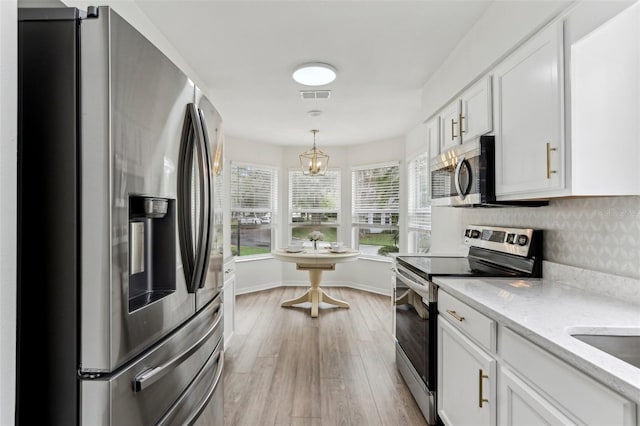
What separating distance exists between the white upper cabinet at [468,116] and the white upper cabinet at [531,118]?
88 millimetres

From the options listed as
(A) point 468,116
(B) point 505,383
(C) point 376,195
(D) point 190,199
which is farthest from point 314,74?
(C) point 376,195

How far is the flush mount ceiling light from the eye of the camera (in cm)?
262

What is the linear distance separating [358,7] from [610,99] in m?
1.32

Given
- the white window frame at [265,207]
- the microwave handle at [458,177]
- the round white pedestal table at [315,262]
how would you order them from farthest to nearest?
the white window frame at [265,207] → the round white pedestal table at [315,262] → the microwave handle at [458,177]

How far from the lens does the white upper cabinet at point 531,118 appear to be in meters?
1.41

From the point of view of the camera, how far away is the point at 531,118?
5.14 ft

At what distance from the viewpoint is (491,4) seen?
1875 millimetres

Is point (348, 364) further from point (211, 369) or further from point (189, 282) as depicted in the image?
point (189, 282)

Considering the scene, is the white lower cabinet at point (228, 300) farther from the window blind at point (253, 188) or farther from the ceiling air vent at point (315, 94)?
the window blind at point (253, 188)

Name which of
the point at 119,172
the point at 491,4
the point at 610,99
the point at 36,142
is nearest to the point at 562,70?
the point at 610,99

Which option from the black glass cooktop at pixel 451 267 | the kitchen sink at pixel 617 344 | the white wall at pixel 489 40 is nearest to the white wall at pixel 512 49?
the white wall at pixel 489 40

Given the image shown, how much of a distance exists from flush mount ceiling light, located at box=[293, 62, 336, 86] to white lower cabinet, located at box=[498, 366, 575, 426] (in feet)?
7.59

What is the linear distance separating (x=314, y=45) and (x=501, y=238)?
1.84m

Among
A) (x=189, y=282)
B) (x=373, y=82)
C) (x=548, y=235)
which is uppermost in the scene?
(x=373, y=82)
